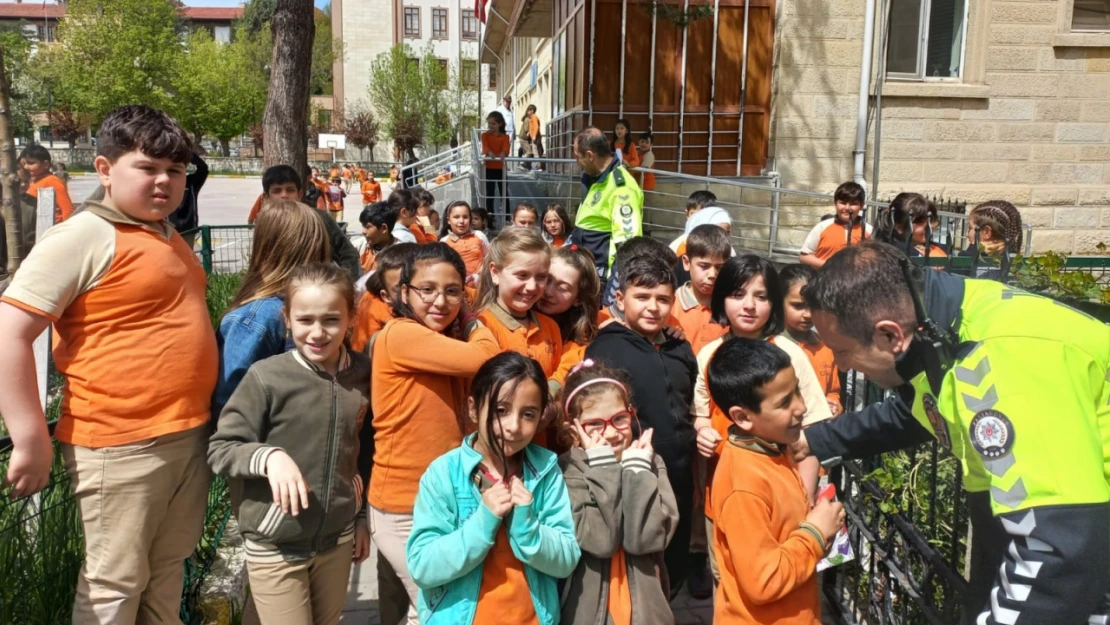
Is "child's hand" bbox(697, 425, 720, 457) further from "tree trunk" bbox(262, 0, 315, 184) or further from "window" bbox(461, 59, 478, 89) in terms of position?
"window" bbox(461, 59, 478, 89)

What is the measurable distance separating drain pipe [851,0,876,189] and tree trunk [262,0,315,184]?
697 cm

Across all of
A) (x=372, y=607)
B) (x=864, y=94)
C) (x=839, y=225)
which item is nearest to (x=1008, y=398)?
(x=372, y=607)

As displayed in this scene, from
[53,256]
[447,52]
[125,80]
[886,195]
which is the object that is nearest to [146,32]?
[125,80]

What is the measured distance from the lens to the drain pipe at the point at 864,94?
11.1 meters

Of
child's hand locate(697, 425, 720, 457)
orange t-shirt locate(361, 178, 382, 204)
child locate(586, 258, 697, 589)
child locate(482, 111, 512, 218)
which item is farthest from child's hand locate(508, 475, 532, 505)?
orange t-shirt locate(361, 178, 382, 204)

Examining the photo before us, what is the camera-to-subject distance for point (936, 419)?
2168mm

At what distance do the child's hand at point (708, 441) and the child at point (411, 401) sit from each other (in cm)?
83

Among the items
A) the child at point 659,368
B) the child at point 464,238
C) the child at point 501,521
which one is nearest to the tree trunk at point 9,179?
the child at point 464,238

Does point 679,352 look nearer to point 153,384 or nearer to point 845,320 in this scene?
point 845,320

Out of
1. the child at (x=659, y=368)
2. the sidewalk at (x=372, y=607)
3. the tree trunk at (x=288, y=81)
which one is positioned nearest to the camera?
the child at (x=659, y=368)

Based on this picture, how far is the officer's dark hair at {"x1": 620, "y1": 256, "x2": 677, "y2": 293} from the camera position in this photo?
11.2 feet

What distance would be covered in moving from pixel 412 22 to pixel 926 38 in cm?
6033

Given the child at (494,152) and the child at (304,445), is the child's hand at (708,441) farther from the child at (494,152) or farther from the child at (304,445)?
the child at (494,152)

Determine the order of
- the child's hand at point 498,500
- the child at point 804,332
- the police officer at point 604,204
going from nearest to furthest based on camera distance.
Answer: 1. the child's hand at point 498,500
2. the child at point 804,332
3. the police officer at point 604,204
